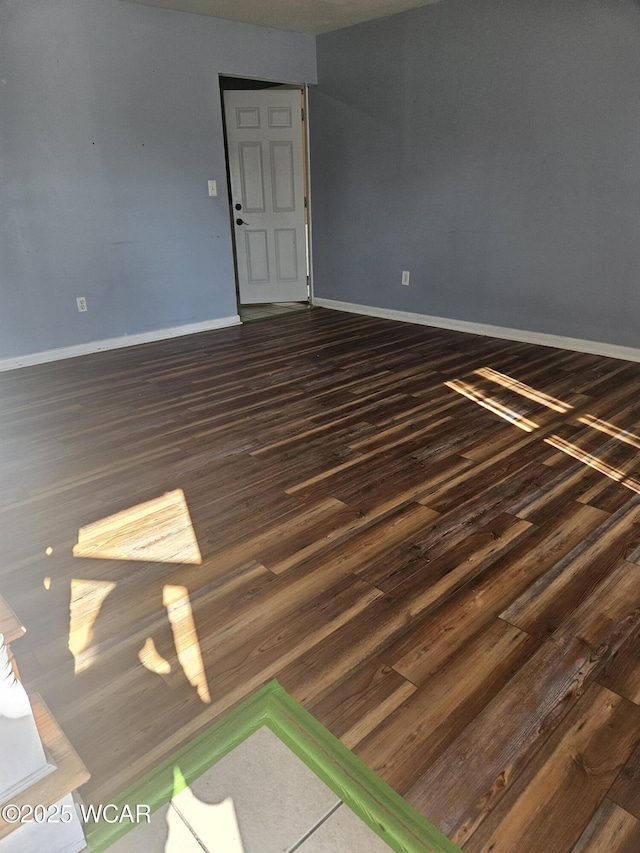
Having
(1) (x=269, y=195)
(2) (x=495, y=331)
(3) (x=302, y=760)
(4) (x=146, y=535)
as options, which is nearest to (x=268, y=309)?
(1) (x=269, y=195)

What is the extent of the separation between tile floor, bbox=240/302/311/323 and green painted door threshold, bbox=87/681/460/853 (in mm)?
4990

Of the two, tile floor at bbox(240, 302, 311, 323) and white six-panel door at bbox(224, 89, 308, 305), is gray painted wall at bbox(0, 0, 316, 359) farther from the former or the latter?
tile floor at bbox(240, 302, 311, 323)

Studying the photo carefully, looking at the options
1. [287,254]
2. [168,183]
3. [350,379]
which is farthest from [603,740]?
[287,254]

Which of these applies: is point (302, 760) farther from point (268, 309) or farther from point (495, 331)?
point (268, 309)

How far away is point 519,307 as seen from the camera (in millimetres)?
4816

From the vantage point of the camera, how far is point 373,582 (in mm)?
1969

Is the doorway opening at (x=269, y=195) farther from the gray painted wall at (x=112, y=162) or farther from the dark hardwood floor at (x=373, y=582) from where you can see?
the dark hardwood floor at (x=373, y=582)

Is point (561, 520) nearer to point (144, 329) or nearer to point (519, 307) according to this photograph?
point (519, 307)

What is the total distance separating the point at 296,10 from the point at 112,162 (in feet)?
6.47

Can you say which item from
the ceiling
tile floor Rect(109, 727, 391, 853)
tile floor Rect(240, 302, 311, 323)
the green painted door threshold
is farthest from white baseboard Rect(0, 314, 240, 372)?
tile floor Rect(109, 727, 391, 853)

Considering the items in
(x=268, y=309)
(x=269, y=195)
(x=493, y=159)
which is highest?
(x=493, y=159)

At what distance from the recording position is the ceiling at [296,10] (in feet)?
14.8

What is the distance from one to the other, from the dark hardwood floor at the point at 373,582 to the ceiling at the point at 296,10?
10.4ft

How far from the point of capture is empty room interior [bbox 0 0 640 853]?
1.32m
